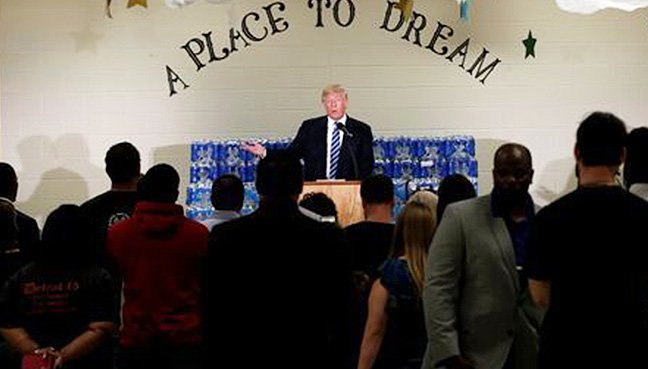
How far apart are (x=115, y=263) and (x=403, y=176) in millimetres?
4201

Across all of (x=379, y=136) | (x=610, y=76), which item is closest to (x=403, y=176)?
(x=379, y=136)

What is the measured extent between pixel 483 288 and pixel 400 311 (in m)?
0.42

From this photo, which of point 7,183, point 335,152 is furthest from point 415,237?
point 335,152

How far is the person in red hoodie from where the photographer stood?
3.92 meters

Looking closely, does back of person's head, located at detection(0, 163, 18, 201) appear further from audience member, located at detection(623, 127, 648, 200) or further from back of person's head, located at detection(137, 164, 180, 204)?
audience member, located at detection(623, 127, 648, 200)

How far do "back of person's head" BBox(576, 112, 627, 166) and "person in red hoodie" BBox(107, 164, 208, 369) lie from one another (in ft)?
5.00

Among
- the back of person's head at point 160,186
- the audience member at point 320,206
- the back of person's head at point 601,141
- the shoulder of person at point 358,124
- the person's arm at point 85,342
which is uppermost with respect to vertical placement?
the back of person's head at point 601,141

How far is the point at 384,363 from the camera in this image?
3738 millimetres

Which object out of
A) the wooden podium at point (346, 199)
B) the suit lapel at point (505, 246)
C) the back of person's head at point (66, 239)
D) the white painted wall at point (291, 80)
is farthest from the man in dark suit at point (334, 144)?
the suit lapel at point (505, 246)

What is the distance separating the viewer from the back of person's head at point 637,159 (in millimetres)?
4297

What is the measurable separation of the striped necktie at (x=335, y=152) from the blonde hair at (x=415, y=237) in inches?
157

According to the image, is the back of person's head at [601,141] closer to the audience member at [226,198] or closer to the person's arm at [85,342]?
the person's arm at [85,342]

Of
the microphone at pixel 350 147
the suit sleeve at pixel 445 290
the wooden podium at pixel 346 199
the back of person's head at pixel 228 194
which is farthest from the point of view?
the microphone at pixel 350 147

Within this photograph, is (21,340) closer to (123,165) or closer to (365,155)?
(123,165)
